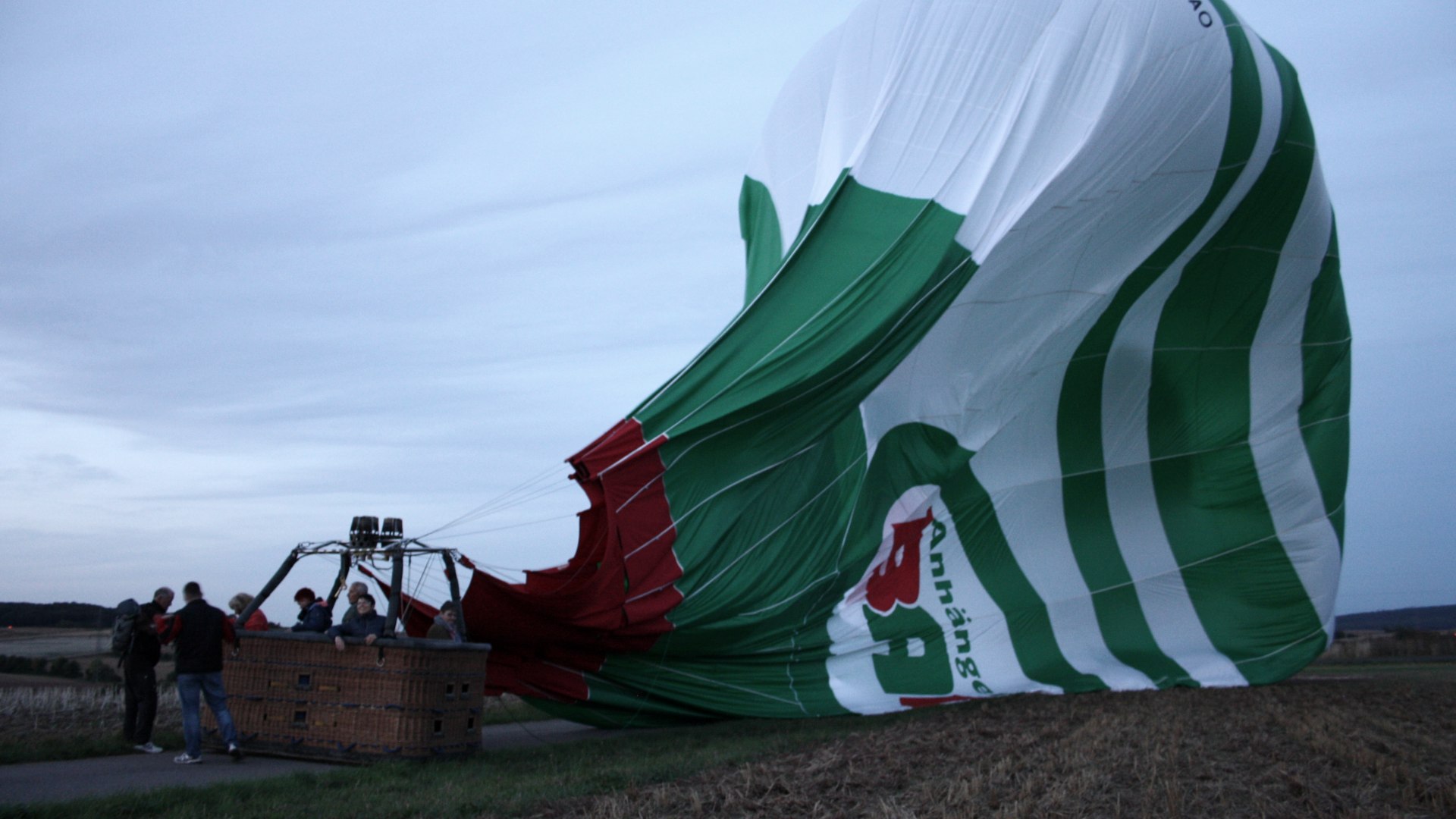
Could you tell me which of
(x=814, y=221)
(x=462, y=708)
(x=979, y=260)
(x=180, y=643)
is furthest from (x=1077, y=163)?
(x=180, y=643)

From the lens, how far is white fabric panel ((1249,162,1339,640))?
9156mm

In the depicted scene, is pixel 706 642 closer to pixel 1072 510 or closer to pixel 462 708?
pixel 462 708

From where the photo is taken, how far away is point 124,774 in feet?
17.3

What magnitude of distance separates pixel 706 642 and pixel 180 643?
2976 millimetres

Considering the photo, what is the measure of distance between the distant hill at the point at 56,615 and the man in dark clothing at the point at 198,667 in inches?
437

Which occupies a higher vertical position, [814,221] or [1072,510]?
[814,221]

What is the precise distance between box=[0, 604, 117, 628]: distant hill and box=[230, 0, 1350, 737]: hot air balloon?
1163cm

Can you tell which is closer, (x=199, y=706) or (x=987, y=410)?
(x=199, y=706)

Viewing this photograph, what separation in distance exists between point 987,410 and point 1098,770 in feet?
12.3

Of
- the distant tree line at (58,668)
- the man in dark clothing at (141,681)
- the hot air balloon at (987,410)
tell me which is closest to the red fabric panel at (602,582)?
the hot air balloon at (987,410)

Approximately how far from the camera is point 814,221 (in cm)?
761

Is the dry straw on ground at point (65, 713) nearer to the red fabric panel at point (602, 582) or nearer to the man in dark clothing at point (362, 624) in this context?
the man in dark clothing at point (362, 624)

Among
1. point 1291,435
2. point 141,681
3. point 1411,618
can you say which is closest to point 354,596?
point 141,681

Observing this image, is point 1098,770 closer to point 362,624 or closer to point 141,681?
point 362,624
